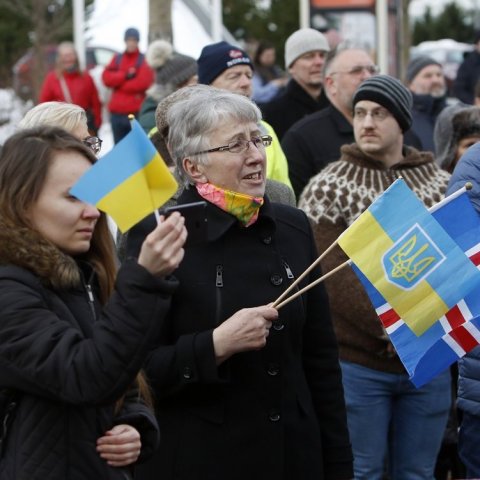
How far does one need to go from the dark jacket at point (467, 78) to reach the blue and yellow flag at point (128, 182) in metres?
10.3

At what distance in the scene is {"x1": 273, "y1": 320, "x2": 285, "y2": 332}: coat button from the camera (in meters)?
4.32

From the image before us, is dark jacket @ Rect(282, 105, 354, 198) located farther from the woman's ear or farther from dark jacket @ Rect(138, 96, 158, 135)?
the woman's ear

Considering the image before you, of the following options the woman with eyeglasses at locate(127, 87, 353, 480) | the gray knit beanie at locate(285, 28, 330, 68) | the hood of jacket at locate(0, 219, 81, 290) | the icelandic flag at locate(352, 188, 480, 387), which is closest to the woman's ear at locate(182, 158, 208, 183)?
the woman with eyeglasses at locate(127, 87, 353, 480)

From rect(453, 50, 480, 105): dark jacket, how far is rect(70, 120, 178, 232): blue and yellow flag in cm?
1028

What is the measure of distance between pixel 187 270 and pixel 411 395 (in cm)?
203

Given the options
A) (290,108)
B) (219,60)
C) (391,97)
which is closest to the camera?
(391,97)

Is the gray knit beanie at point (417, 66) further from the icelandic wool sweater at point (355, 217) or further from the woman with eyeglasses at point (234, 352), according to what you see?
the woman with eyeglasses at point (234, 352)

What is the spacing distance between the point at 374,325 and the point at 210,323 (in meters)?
1.86

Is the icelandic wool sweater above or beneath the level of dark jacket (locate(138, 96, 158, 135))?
above

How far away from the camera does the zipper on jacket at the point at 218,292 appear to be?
4277 mm

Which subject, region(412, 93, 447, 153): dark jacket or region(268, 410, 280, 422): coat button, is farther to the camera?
region(412, 93, 447, 153): dark jacket

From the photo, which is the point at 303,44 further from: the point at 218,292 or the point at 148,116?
the point at 218,292

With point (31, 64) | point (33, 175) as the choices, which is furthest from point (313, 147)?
point (31, 64)

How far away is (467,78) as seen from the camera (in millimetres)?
13445
